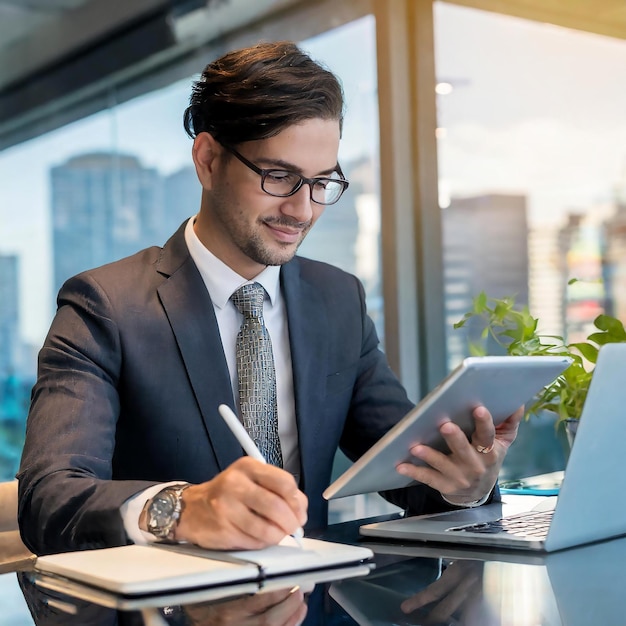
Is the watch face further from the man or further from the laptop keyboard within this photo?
the laptop keyboard

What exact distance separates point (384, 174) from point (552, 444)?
1.46 meters

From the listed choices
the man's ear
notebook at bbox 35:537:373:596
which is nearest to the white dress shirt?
the man's ear

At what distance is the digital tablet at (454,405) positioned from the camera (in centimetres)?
125

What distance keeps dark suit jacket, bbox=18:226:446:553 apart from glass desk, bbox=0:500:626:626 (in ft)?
0.58

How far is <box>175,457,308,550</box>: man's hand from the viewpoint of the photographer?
3.71 feet

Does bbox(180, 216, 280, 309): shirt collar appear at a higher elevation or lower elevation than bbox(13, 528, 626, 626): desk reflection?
higher

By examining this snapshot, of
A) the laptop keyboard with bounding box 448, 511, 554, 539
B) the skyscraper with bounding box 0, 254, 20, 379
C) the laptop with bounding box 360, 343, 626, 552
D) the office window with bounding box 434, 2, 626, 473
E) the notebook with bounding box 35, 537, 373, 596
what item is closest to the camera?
the notebook with bounding box 35, 537, 373, 596

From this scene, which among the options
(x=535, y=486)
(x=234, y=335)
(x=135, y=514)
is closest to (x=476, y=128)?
(x=535, y=486)

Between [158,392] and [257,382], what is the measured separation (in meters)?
0.20

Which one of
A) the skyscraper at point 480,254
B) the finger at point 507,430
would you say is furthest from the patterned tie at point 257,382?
the skyscraper at point 480,254

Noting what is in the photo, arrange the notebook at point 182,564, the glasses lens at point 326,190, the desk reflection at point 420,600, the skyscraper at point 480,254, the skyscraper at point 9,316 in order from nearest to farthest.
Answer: the desk reflection at point 420,600 < the notebook at point 182,564 < the glasses lens at point 326,190 < the skyscraper at point 9,316 < the skyscraper at point 480,254

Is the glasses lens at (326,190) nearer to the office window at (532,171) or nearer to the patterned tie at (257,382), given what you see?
the patterned tie at (257,382)

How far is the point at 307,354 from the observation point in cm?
194

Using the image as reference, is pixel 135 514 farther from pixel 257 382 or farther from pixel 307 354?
pixel 307 354
